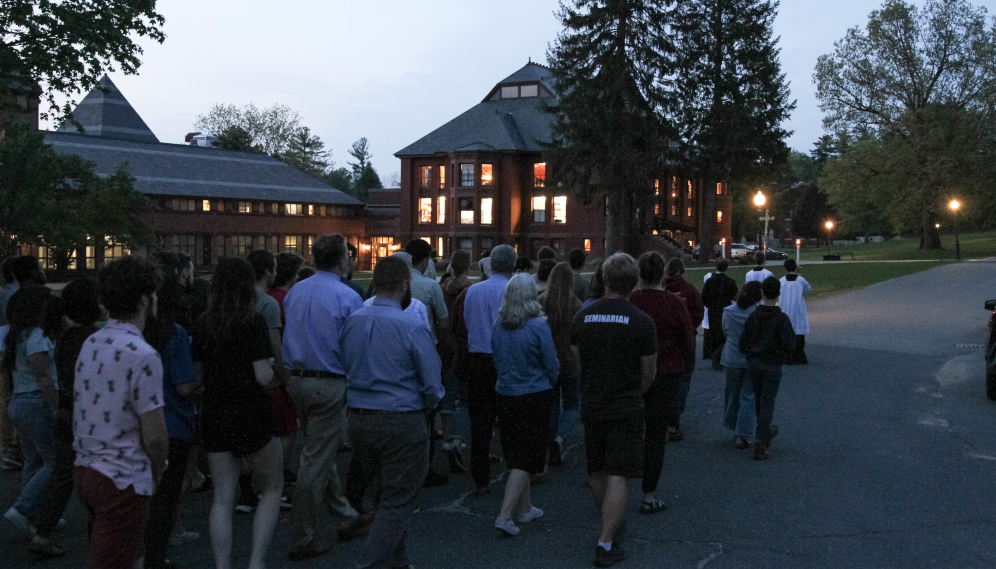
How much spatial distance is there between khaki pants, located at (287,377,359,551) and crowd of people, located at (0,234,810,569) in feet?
0.03

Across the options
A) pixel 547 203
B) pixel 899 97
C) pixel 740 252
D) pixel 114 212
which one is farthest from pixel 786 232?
pixel 114 212

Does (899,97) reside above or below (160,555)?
above

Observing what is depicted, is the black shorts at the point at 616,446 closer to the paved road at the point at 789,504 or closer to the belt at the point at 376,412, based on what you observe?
the paved road at the point at 789,504

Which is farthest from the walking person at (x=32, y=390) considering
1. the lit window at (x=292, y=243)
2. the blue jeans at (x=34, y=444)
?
the lit window at (x=292, y=243)

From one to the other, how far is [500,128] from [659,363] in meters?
55.3

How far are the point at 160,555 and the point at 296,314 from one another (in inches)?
65.8

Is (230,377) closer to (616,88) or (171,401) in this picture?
(171,401)

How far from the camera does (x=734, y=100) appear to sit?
51.2m

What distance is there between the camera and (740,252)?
225 feet

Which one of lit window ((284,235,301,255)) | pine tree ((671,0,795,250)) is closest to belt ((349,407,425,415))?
pine tree ((671,0,795,250))

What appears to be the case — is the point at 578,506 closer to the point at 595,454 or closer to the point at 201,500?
the point at 595,454

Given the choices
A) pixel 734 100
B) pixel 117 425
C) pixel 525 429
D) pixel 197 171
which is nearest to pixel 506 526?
pixel 525 429

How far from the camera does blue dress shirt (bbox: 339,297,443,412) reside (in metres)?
4.96

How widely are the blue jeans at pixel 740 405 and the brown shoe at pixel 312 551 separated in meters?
4.61
